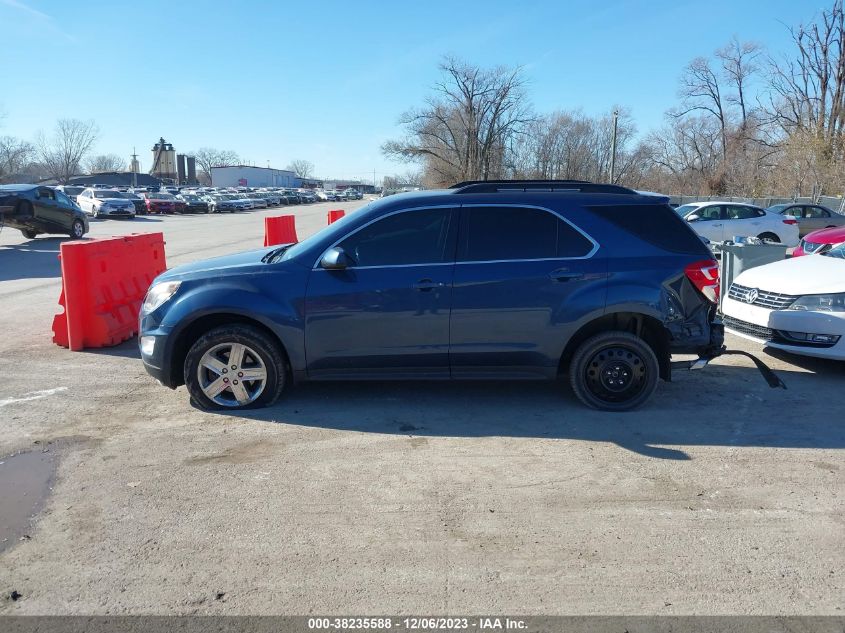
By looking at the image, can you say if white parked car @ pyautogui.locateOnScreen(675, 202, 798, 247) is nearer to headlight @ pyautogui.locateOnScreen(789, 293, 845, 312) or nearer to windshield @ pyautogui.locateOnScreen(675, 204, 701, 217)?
windshield @ pyautogui.locateOnScreen(675, 204, 701, 217)

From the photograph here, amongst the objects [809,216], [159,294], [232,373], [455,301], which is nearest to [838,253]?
[455,301]

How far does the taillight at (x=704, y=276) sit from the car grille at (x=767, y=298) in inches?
75.9


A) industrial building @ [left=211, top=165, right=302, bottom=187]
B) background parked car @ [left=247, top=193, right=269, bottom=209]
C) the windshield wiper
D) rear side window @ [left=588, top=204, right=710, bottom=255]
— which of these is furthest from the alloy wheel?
industrial building @ [left=211, top=165, right=302, bottom=187]

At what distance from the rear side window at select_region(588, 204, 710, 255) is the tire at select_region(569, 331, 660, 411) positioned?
84cm

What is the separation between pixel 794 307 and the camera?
6820 millimetres

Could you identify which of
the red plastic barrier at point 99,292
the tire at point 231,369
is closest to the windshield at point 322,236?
the tire at point 231,369

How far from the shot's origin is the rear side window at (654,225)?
553 cm

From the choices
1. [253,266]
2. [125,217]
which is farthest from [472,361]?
[125,217]

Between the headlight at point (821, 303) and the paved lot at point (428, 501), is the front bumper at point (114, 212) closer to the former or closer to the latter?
the paved lot at point (428, 501)

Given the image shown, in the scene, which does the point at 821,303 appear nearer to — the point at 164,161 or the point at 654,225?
the point at 654,225

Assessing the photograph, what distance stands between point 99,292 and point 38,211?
16704 mm

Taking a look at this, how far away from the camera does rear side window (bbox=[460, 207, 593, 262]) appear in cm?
545

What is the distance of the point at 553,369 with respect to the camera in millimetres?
5520

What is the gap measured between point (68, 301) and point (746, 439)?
6999 millimetres
